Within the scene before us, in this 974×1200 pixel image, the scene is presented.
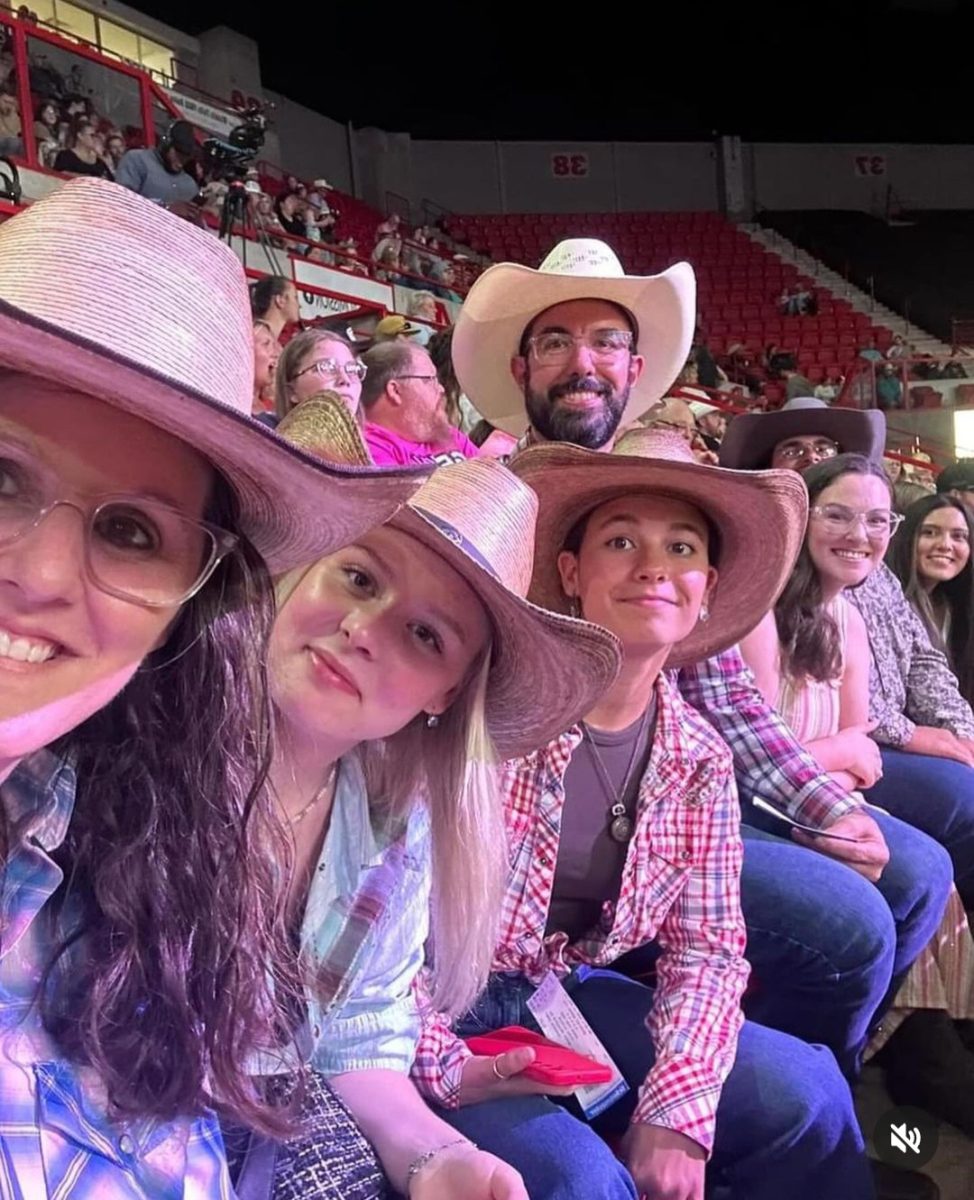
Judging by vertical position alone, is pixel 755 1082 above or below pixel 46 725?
below

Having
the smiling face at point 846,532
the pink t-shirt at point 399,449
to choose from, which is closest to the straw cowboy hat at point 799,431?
the smiling face at point 846,532

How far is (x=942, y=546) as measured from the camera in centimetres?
285

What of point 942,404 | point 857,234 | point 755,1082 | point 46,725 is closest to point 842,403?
point 942,404

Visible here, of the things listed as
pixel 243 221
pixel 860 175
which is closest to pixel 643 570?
pixel 243 221

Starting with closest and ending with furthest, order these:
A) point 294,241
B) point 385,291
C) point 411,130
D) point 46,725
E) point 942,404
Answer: point 46,725
point 294,241
point 385,291
point 942,404
point 411,130

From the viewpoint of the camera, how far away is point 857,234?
1811 centimetres

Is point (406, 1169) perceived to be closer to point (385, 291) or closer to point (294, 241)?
point (294, 241)

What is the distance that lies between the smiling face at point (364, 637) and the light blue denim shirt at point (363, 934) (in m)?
0.13

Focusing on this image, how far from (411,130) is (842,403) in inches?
366

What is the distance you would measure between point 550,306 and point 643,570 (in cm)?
101

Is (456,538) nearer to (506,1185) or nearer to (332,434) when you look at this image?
(332,434)

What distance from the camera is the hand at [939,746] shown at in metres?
2.44

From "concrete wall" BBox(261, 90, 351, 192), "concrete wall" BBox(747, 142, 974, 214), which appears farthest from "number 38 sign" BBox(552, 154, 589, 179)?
"concrete wall" BBox(261, 90, 351, 192)

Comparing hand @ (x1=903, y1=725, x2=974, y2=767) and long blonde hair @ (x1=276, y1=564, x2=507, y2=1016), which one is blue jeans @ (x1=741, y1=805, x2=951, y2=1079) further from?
hand @ (x1=903, y1=725, x2=974, y2=767)
